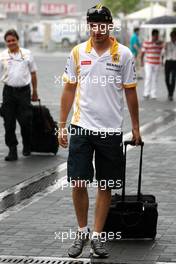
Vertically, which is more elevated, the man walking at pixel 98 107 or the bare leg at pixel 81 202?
the man walking at pixel 98 107

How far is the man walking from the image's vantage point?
7102mm

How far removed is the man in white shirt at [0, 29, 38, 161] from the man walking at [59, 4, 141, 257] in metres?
4.79

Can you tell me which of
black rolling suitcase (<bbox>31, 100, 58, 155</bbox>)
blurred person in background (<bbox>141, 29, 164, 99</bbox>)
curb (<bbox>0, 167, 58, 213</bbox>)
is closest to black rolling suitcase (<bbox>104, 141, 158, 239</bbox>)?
curb (<bbox>0, 167, 58, 213</bbox>)

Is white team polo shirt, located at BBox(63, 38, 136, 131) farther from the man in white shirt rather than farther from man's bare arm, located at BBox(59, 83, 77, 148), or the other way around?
the man in white shirt

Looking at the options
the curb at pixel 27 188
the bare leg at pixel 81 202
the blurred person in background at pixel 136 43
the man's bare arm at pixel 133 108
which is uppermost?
the man's bare arm at pixel 133 108

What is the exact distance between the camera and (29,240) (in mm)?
7691

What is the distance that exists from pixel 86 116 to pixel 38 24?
63.4 metres

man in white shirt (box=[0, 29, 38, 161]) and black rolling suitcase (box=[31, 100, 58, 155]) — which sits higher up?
man in white shirt (box=[0, 29, 38, 161])

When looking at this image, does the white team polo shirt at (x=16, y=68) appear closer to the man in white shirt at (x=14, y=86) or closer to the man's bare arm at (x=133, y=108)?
the man in white shirt at (x=14, y=86)

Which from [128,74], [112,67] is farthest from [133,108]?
[112,67]

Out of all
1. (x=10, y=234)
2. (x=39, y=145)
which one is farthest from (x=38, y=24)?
(x=10, y=234)

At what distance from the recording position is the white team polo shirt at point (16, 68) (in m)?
12.0

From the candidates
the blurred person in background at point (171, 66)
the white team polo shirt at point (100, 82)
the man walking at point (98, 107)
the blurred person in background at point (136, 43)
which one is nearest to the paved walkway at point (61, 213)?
the man walking at point (98, 107)

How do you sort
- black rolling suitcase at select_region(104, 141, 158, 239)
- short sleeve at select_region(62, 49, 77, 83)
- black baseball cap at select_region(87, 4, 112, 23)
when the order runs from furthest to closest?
black rolling suitcase at select_region(104, 141, 158, 239) < short sleeve at select_region(62, 49, 77, 83) < black baseball cap at select_region(87, 4, 112, 23)
